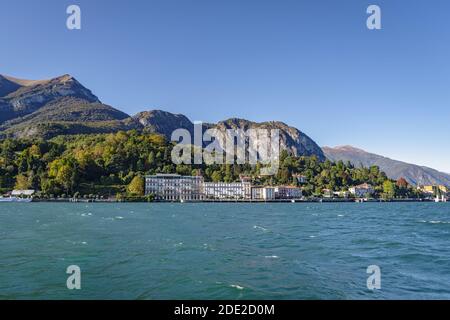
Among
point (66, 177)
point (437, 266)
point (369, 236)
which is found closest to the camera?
point (437, 266)

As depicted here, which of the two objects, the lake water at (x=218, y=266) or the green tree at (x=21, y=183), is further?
the green tree at (x=21, y=183)

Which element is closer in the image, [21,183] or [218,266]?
[218,266]

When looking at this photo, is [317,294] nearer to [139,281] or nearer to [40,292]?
[139,281]

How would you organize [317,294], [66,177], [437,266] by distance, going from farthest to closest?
[66,177] < [437,266] < [317,294]

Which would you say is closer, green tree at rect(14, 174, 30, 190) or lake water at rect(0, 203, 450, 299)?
lake water at rect(0, 203, 450, 299)

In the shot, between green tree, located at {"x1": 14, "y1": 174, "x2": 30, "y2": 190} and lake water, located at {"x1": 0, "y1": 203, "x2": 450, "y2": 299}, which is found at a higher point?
green tree, located at {"x1": 14, "y1": 174, "x2": 30, "y2": 190}

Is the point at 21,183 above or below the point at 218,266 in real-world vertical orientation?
above

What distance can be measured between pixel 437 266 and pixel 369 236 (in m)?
18.2

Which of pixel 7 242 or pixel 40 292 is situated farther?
pixel 7 242

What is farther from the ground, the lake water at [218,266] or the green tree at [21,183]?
the green tree at [21,183]

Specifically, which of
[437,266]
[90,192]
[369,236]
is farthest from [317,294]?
[90,192]

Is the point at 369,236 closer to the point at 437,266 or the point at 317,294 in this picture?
the point at 437,266
